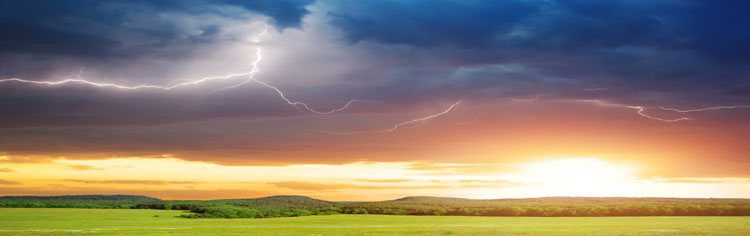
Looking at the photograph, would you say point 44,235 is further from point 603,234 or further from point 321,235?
point 603,234

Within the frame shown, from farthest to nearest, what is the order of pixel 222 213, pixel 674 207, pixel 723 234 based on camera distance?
pixel 674 207 < pixel 222 213 < pixel 723 234

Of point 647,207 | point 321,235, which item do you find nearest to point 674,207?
point 647,207

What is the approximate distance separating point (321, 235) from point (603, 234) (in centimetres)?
2366

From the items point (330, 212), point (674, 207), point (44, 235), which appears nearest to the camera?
point (44, 235)


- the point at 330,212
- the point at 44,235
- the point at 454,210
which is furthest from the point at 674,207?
the point at 44,235

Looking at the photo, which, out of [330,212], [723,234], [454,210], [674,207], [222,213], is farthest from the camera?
[330,212]

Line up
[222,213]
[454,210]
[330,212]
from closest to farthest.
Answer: [222,213] → [454,210] → [330,212]

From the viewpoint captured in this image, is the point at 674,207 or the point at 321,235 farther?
the point at 674,207

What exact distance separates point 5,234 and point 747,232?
A: 65245 mm

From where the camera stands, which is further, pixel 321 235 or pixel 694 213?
pixel 694 213

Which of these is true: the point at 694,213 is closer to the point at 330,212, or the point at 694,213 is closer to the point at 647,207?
the point at 647,207

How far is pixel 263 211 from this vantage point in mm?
123750

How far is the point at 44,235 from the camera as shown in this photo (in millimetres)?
60438

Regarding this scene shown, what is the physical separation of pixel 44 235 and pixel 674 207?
101139 mm
